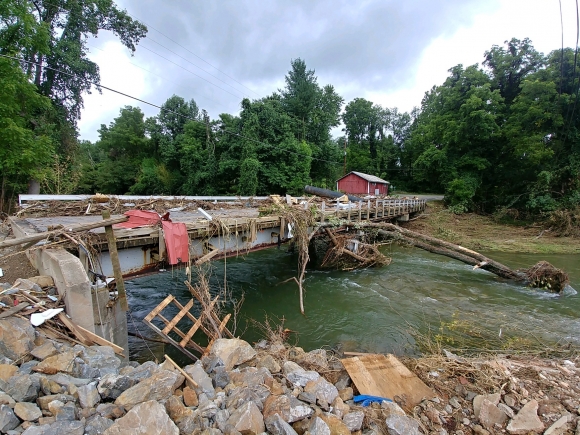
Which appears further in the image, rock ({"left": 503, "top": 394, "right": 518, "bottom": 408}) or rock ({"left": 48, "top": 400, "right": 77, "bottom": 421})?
rock ({"left": 503, "top": 394, "right": 518, "bottom": 408})

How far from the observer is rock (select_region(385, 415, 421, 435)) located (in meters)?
3.03

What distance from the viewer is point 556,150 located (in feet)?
74.0

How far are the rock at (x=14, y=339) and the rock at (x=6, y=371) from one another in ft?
1.27

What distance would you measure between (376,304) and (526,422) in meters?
5.67

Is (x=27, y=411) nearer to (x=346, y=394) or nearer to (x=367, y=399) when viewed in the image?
(x=346, y=394)

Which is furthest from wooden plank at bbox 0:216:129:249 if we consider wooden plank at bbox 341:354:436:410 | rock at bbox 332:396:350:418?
wooden plank at bbox 341:354:436:410

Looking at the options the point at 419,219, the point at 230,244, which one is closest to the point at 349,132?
the point at 419,219

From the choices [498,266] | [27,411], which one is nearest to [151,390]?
[27,411]

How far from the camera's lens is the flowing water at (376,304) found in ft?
23.0

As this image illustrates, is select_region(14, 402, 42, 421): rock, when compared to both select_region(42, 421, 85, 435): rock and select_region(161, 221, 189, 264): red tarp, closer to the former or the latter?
select_region(42, 421, 85, 435): rock

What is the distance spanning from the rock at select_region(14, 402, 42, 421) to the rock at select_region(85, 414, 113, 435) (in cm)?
42

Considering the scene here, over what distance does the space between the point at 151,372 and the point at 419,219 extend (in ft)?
89.0

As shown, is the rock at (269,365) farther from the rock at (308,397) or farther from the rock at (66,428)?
the rock at (66,428)

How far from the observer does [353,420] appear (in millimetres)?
3127
